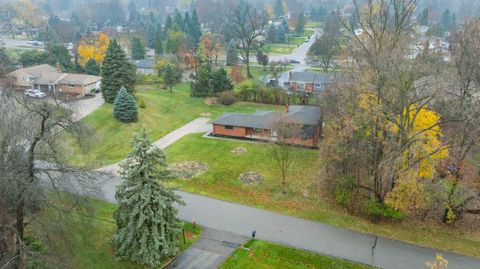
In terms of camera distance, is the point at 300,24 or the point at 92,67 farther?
the point at 300,24

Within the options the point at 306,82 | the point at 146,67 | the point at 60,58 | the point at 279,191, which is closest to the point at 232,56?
the point at 146,67

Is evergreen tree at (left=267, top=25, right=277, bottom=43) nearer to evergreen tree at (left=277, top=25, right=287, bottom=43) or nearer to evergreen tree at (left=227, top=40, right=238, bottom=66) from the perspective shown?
evergreen tree at (left=277, top=25, right=287, bottom=43)

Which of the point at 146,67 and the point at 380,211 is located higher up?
the point at 146,67

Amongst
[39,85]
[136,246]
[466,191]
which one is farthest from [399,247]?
→ [39,85]

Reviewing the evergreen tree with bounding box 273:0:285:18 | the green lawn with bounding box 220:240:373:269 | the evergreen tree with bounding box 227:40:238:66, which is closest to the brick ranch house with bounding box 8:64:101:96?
the evergreen tree with bounding box 227:40:238:66

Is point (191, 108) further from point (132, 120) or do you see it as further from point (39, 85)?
point (39, 85)

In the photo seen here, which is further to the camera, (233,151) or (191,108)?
(191,108)

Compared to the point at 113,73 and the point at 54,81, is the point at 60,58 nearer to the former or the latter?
the point at 54,81
